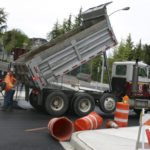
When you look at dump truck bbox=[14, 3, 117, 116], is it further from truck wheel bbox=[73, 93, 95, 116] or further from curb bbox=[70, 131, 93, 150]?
curb bbox=[70, 131, 93, 150]

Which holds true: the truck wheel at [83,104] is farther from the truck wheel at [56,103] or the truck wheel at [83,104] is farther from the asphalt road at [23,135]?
the asphalt road at [23,135]

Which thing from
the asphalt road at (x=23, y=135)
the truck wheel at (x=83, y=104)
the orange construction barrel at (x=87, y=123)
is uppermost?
the truck wheel at (x=83, y=104)

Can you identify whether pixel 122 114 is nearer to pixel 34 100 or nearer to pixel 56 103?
pixel 56 103

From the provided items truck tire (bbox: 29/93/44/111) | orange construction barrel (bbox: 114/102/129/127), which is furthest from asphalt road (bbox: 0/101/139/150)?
orange construction barrel (bbox: 114/102/129/127)

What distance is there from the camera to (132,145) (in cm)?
591

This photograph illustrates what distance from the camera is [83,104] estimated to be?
10.5 m

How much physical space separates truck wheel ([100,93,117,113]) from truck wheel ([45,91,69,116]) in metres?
1.59

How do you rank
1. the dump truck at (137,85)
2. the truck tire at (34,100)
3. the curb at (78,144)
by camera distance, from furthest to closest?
the dump truck at (137,85) < the truck tire at (34,100) < the curb at (78,144)

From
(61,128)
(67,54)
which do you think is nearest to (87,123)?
(61,128)

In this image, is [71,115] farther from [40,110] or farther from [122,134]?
[122,134]

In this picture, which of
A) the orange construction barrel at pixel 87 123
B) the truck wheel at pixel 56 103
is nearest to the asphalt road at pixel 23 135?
the truck wheel at pixel 56 103

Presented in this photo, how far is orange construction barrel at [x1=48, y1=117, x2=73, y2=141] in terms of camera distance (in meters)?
6.67

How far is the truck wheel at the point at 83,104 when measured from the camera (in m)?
10.2

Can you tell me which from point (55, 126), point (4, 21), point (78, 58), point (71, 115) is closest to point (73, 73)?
point (78, 58)
